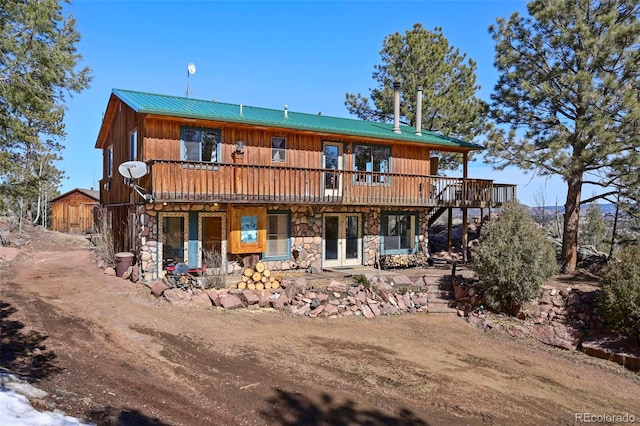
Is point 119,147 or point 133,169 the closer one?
point 133,169

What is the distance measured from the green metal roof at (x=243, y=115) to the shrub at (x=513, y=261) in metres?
5.58

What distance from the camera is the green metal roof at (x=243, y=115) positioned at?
12.8 m

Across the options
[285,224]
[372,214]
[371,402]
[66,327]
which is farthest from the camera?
[372,214]

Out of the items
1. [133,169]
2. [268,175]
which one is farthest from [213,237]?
[133,169]

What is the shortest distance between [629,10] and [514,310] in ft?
35.1

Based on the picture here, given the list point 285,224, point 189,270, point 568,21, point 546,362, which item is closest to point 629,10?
point 568,21

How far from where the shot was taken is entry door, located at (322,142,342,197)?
15281mm

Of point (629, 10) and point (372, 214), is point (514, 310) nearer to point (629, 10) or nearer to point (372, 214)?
point (372, 214)

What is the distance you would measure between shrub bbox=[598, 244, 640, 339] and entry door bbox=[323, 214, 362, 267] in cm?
815

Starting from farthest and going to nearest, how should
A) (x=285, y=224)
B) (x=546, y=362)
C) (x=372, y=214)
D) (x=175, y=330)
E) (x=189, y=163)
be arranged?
(x=372, y=214) → (x=285, y=224) → (x=189, y=163) → (x=546, y=362) → (x=175, y=330)

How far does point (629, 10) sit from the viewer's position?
44.8 ft

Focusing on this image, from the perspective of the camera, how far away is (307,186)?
14.3 metres

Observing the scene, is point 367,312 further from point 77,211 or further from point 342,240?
point 77,211

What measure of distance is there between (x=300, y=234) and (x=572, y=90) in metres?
10.8
